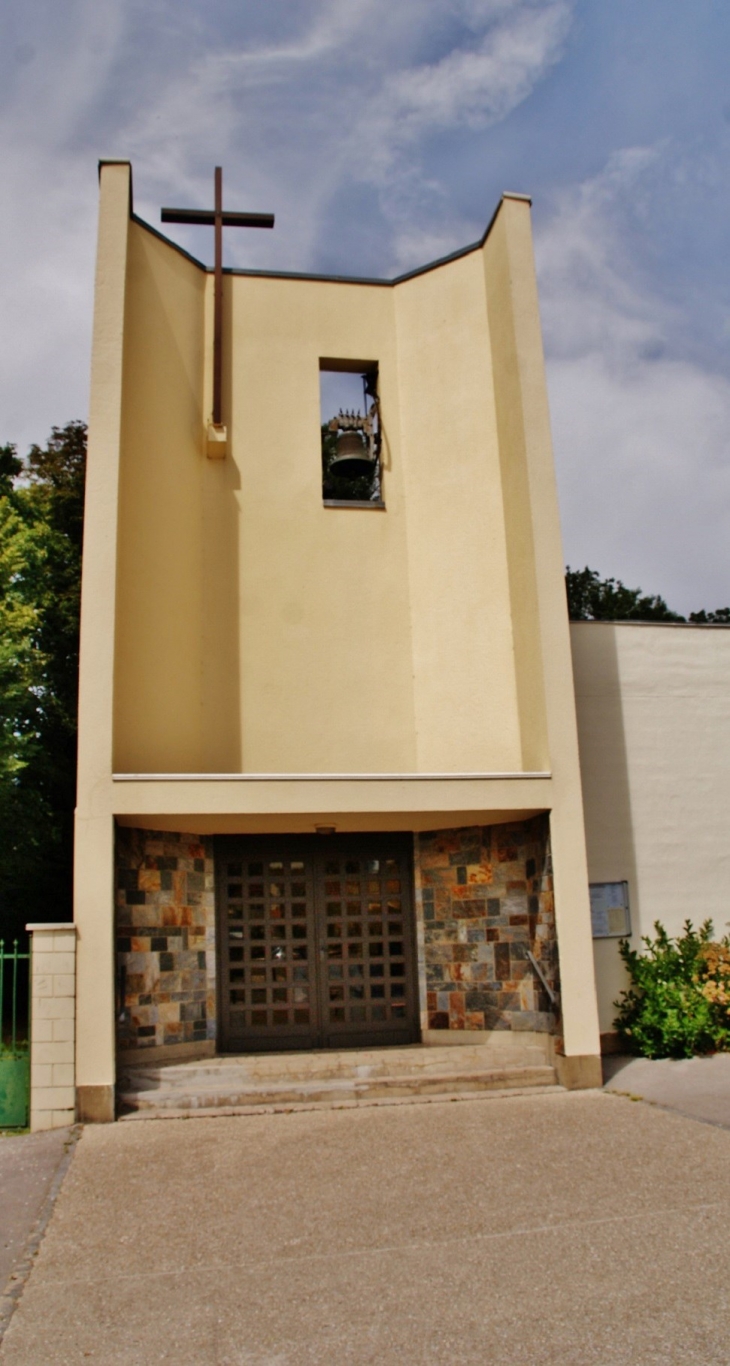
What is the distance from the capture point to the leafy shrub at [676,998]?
9070mm

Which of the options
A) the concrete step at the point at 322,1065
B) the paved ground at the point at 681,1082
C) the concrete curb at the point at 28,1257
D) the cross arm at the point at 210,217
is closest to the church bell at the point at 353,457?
the cross arm at the point at 210,217

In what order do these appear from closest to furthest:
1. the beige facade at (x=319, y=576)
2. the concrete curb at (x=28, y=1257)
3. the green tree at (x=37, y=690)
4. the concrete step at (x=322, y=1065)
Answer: the concrete curb at (x=28, y=1257) → the concrete step at (x=322, y=1065) → the beige facade at (x=319, y=576) → the green tree at (x=37, y=690)

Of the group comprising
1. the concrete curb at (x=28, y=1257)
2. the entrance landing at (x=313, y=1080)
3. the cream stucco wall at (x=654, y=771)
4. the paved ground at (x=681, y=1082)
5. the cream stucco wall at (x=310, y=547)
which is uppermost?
the cream stucco wall at (x=310, y=547)

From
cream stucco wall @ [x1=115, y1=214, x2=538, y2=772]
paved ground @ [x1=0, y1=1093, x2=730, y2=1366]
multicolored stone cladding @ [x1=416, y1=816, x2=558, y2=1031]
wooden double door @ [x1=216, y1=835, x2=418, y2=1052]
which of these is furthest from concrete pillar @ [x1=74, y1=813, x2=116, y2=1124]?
multicolored stone cladding @ [x1=416, y1=816, x2=558, y2=1031]

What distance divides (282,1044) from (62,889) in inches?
288

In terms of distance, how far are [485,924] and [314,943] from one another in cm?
150

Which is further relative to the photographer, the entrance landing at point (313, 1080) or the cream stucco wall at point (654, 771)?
the cream stucco wall at point (654, 771)

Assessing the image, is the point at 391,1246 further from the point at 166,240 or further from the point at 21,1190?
the point at 166,240

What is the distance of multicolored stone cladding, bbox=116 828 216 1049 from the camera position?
326 inches

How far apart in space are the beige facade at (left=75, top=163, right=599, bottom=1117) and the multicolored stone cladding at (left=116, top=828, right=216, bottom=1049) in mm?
336

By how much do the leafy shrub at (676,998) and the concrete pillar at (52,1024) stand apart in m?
4.83

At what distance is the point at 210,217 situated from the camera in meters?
10.3

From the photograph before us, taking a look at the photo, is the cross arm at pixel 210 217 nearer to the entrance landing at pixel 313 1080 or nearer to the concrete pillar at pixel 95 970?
the concrete pillar at pixel 95 970

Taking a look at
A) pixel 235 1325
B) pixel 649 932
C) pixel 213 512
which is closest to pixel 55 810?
pixel 213 512
